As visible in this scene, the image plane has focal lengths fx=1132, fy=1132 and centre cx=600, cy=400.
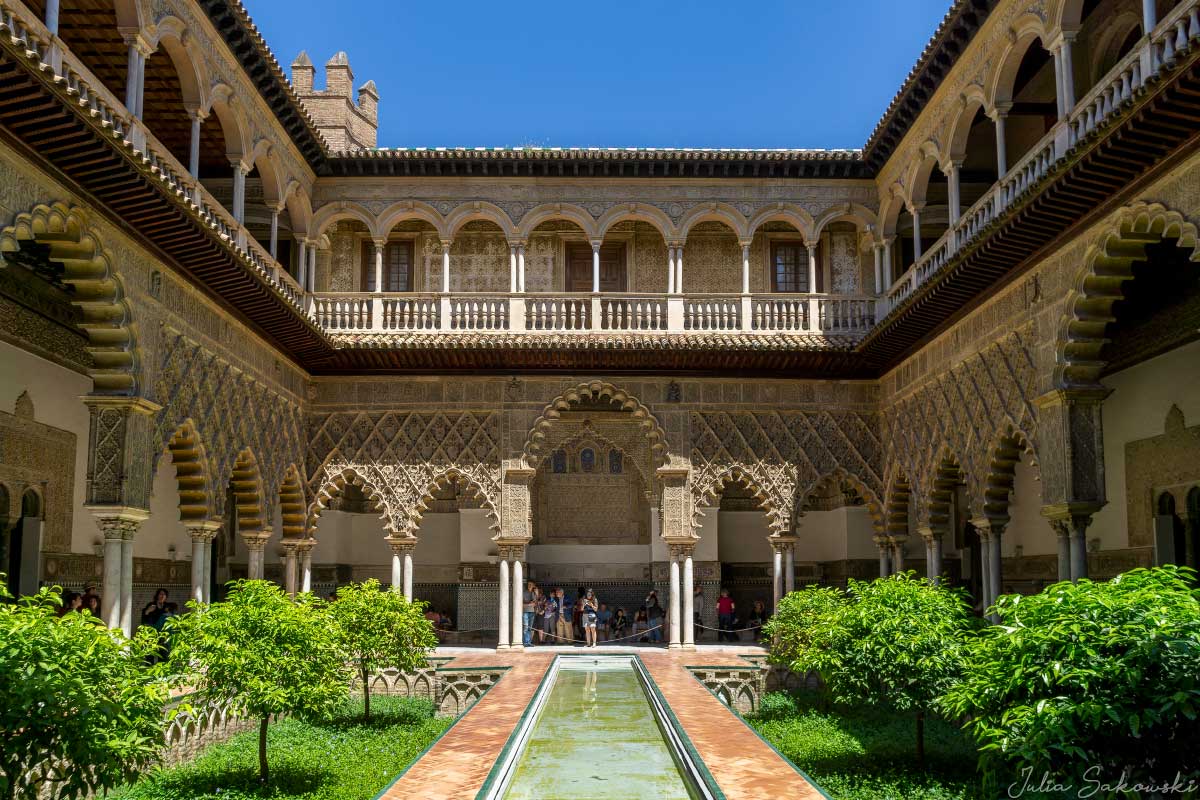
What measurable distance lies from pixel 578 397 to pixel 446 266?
2865mm

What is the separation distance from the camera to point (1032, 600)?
5.89 meters

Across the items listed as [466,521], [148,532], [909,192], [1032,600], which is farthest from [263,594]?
[466,521]

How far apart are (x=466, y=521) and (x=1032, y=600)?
16.8m

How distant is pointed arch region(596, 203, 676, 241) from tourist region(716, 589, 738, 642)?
6938mm

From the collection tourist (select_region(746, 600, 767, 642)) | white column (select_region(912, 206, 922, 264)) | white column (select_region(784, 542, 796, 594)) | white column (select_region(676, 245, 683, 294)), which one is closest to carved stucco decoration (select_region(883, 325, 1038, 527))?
white column (select_region(912, 206, 922, 264))

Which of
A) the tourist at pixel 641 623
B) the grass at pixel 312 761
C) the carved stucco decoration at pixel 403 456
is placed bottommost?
the grass at pixel 312 761

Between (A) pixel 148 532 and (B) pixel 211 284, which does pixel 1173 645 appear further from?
(A) pixel 148 532

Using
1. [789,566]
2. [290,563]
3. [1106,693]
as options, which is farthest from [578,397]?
[1106,693]

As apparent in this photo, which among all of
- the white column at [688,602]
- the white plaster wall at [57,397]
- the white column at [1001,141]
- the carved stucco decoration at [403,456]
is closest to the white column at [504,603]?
the carved stucco decoration at [403,456]

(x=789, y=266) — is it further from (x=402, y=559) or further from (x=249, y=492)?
(x=249, y=492)

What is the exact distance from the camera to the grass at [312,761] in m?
8.83

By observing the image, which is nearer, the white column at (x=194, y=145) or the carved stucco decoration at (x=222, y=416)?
the carved stucco decoration at (x=222, y=416)

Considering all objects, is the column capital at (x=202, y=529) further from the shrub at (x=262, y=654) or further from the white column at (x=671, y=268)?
the white column at (x=671, y=268)

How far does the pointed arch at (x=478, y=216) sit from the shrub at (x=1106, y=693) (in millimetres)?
13027
